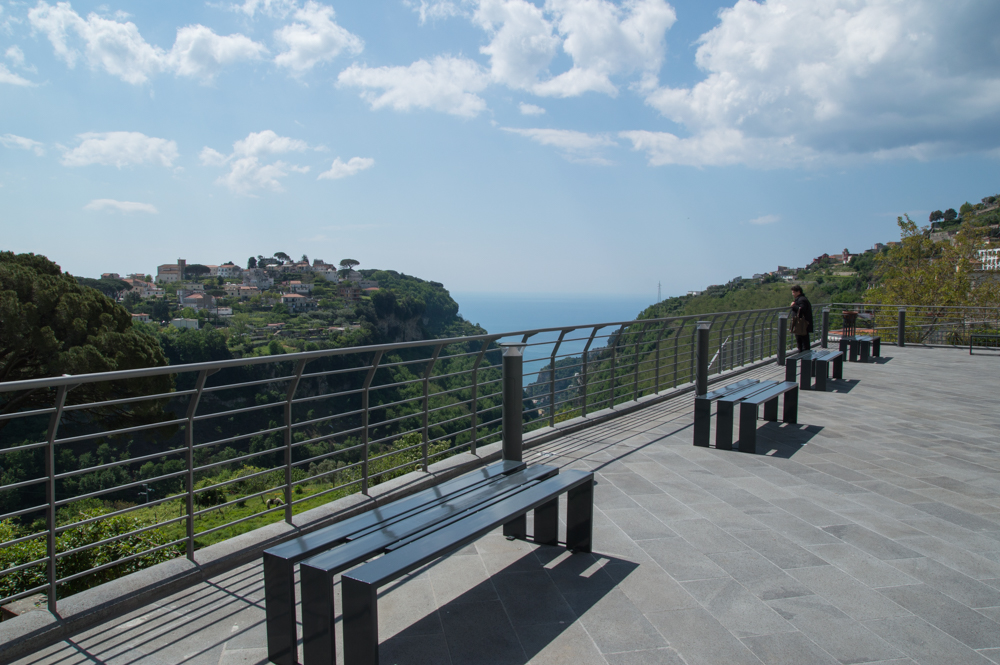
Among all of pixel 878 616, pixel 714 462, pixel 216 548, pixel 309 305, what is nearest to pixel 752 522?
pixel 878 616

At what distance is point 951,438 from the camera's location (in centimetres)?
620

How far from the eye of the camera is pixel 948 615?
270 cm

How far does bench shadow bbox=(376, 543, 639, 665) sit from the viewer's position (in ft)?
7.77

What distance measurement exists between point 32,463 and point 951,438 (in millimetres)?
34768

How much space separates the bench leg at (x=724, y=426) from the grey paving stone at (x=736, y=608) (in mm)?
2828

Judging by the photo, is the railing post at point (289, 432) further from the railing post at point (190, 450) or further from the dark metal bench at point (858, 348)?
the dark metal bench at point (858, 348)

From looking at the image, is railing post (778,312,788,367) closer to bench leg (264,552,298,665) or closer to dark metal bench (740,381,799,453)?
dark metal bench (740,381,799,453)

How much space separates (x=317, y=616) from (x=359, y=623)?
15 centimetres

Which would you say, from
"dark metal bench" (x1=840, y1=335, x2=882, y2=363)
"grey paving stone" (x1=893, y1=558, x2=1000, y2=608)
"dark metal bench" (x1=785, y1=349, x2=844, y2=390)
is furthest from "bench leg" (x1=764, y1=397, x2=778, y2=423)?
"dark metal bench" (x1=840, y1=335, x2=882, y2=363)

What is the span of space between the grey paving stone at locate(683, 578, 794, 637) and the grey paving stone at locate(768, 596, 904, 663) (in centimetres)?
7

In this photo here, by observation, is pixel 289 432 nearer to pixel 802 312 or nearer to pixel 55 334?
pixel 802 312

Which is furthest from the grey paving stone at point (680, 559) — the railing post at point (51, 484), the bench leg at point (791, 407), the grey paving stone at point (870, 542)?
the bench leg at point (791, 407)

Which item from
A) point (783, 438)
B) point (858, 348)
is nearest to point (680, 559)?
point (783, 438)

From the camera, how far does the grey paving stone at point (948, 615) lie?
8.25 feet
